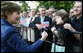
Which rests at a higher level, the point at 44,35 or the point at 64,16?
the point at 64,16

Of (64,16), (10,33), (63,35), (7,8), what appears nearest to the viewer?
(10,33)

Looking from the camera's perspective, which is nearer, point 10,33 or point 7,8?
point 10,33

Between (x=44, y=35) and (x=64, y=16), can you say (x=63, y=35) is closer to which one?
(x=44, y=35)

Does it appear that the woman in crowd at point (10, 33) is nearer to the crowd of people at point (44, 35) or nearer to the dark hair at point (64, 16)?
the crowd of people at point (44, 35)

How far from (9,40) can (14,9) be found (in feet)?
1.68

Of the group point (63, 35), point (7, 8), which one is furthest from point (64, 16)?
point (7, 8)

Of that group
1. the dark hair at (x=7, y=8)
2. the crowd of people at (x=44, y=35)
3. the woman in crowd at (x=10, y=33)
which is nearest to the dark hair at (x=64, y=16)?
the crowd of people at (x=44, y=35)

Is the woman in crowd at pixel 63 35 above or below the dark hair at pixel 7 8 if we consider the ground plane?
below

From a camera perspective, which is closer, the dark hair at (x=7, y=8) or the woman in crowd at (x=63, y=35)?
the dark hair at (x=7, y=8)

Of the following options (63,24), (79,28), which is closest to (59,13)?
(63,24)

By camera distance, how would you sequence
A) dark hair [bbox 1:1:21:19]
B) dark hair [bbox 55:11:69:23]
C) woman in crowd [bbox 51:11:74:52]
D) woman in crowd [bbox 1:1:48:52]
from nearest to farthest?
1. woman in crowd [bbox 1:1:48:52]
2. dark hair [bbox 1:1:21:19]
3. woman in crowd [bbox 51:11:74:52]
4. dark hair [bbox 55:11:69:23]

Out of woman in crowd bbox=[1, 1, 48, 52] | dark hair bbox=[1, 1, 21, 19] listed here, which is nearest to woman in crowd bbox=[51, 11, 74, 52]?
woman in crowd bbox=[1, 1, 48, 52]

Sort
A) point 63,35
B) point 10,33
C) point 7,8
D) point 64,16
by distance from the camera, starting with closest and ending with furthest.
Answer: point 10,33 < point 7,8 < point 63,35 < point 64,16

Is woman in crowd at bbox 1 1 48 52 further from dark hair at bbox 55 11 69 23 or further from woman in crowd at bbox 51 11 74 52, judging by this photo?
dark hair at bbox 55 11 69 23
